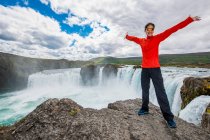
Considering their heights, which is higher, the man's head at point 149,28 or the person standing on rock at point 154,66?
the man's head at point 149,28

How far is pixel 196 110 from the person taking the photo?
36.3 feet

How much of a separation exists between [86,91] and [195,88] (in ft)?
116

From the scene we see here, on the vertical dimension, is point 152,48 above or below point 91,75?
above

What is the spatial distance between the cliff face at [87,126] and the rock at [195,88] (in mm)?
8422

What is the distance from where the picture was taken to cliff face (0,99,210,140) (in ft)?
13.1

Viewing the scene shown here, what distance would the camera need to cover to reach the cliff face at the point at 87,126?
4.00 m

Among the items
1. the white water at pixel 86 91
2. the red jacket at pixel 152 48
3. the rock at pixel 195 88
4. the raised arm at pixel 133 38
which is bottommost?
the white water at pixel 86 91

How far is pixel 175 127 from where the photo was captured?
4891 mm

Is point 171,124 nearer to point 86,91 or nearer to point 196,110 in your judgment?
point 196,110

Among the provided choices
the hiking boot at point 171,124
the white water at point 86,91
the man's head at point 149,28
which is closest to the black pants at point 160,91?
the hiking boot at point 171,124

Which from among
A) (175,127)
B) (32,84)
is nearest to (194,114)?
(175,127)

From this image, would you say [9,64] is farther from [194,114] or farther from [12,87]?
[194,114]

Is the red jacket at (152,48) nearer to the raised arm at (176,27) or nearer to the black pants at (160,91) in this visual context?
the raised arm at (176,27)

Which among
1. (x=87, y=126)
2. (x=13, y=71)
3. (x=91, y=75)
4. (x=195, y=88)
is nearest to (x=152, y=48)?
(x=87, y=126)
